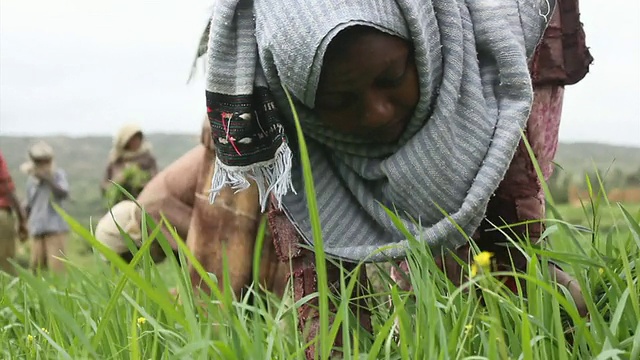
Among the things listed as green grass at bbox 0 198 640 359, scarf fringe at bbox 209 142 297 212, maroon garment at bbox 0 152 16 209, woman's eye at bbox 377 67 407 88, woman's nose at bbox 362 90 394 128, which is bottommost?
maroon garment at bbox 0 152 16 209

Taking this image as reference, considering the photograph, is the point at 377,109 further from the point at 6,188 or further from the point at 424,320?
the point at 6,188

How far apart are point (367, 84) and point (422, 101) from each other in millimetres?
158

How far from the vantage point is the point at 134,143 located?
8.45 m

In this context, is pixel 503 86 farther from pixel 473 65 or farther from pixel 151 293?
pixel 151 293

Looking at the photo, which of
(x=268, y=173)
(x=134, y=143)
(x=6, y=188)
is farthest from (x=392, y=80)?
(x=134, y=143)

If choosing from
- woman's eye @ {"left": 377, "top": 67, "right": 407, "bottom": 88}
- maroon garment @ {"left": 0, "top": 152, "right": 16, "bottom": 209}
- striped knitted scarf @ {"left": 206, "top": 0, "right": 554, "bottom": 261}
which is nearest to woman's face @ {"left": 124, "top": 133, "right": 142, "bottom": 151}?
maroon garment @ {"left": 0, "top": 152, "right": 16, "bottom": 209}

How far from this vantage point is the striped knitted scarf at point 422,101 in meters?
1.60

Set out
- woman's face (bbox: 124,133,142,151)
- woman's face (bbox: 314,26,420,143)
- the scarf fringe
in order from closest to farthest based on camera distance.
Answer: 1. woman's face (bbox: 314,26,420,143)
2. the scarf fringe
3. woman's face (bbox: 124,133,142,151)

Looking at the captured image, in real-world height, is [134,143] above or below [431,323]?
below

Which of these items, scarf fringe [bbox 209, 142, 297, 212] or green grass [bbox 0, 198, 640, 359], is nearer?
green grass [bbox 0, 198, 640, 359]

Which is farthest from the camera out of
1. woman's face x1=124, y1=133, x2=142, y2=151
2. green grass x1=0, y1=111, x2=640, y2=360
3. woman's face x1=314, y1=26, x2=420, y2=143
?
woman's face x1=124, y1=133, x2=142, y2=151

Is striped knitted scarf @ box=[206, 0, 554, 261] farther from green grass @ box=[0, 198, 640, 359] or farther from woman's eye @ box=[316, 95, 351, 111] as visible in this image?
green grass @ box=[0, 198, 640, 359]

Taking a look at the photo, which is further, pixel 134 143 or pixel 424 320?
pixel 134 143

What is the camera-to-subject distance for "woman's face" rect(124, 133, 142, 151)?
838 centimetres
